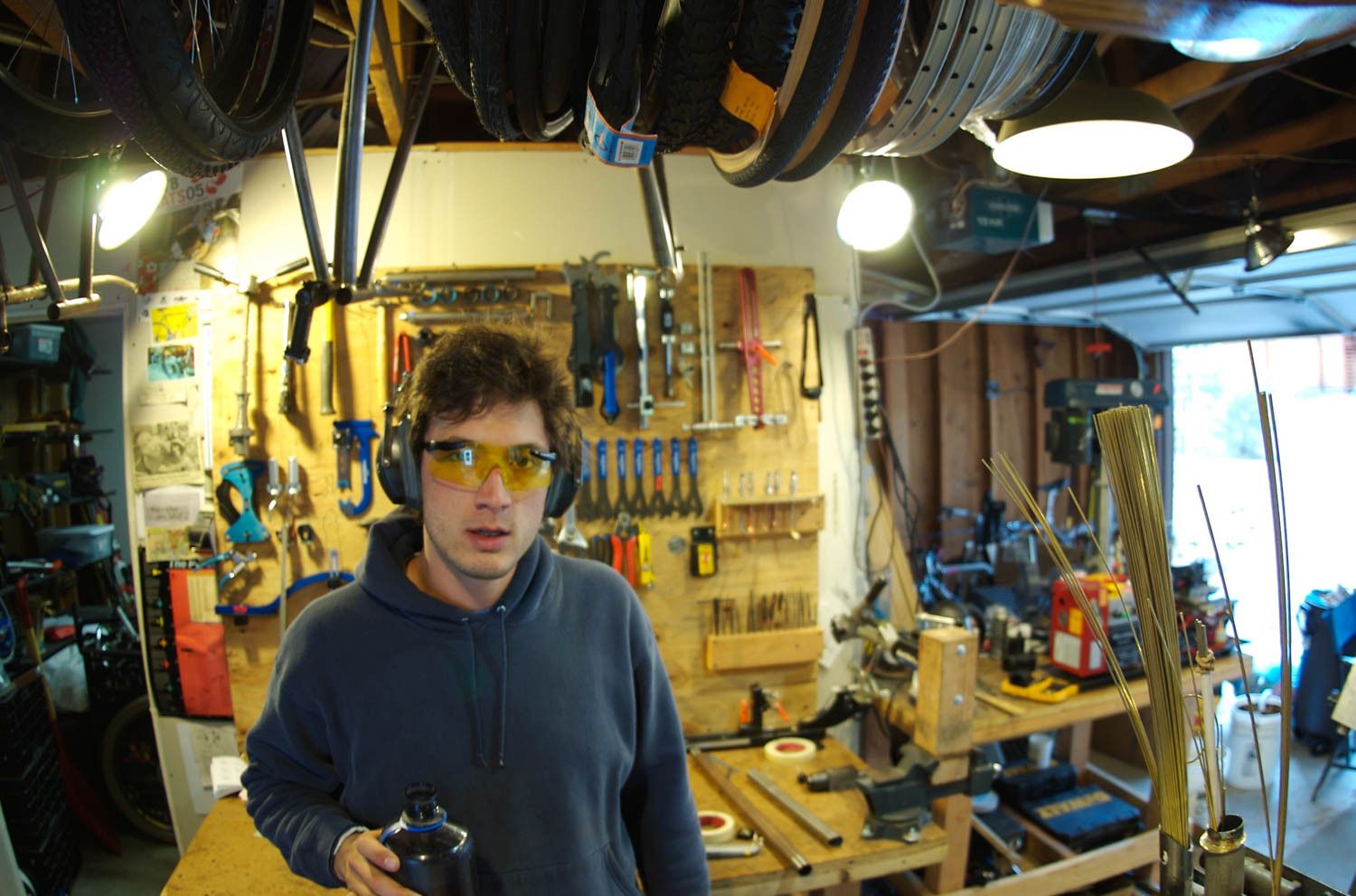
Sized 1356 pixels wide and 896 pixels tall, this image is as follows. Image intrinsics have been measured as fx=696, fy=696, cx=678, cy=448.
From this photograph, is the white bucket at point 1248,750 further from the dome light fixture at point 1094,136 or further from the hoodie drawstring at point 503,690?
the hoodie drawstring at point 503,690

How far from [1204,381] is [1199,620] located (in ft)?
19.3

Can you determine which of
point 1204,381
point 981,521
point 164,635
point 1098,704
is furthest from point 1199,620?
point 1204,381

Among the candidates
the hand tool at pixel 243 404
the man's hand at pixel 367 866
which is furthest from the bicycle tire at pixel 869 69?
the hand tool at pixel 243 404

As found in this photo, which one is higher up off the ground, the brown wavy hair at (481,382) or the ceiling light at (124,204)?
the ceiling light at (124,204)

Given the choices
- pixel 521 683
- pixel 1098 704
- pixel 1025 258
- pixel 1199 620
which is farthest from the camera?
pixel 1025 258

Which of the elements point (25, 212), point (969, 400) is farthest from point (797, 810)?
point (969, 400)

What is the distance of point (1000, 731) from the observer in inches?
85.3

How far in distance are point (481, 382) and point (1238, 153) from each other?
3184mm

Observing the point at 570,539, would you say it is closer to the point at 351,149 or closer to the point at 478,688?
the point at 478,688

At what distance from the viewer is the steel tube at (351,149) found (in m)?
1.20

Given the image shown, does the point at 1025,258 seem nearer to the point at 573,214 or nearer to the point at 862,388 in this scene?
the point at 862,388

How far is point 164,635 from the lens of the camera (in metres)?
2.40

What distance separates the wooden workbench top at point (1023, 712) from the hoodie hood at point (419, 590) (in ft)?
4.55

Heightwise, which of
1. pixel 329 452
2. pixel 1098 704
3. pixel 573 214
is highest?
pixel 573 214
